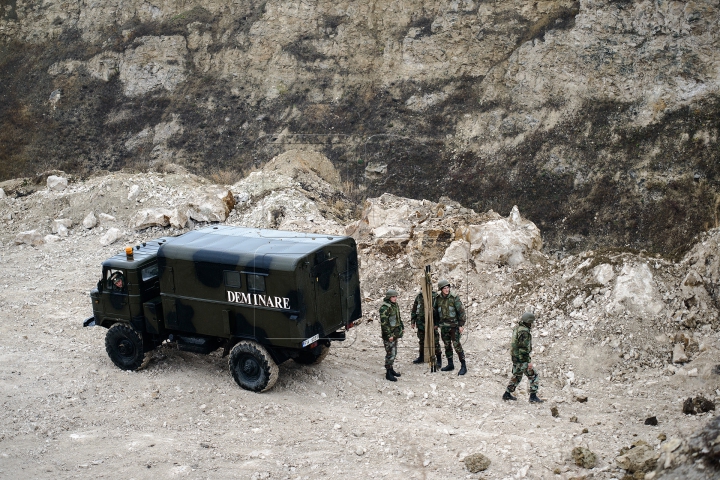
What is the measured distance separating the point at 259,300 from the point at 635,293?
644 centimetres

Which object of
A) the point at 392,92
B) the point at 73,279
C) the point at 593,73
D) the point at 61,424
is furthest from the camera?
the point at 392,92

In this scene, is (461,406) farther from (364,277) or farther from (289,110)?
(289,110)

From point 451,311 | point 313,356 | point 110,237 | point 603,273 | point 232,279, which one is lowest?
point 313,356

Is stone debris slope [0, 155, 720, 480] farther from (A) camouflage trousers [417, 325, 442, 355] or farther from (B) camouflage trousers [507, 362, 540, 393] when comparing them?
(A) camouflage trousers [417, 325, 442, 355]

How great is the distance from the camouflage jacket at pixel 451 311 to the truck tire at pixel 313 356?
199 cm

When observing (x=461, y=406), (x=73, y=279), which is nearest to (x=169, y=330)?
(x=461, y=406)

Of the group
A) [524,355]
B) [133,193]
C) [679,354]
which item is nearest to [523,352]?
[524,355]

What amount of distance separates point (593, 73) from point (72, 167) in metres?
29.4

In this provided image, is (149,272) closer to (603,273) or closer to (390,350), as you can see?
(390,350)

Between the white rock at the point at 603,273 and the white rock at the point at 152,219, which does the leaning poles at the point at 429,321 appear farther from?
the white rock at the point at 152,219

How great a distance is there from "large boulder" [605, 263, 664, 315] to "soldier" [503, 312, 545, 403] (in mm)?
2631

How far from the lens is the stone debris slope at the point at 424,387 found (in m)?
8.23

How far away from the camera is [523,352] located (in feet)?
31.8

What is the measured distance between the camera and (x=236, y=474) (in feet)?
26.5
